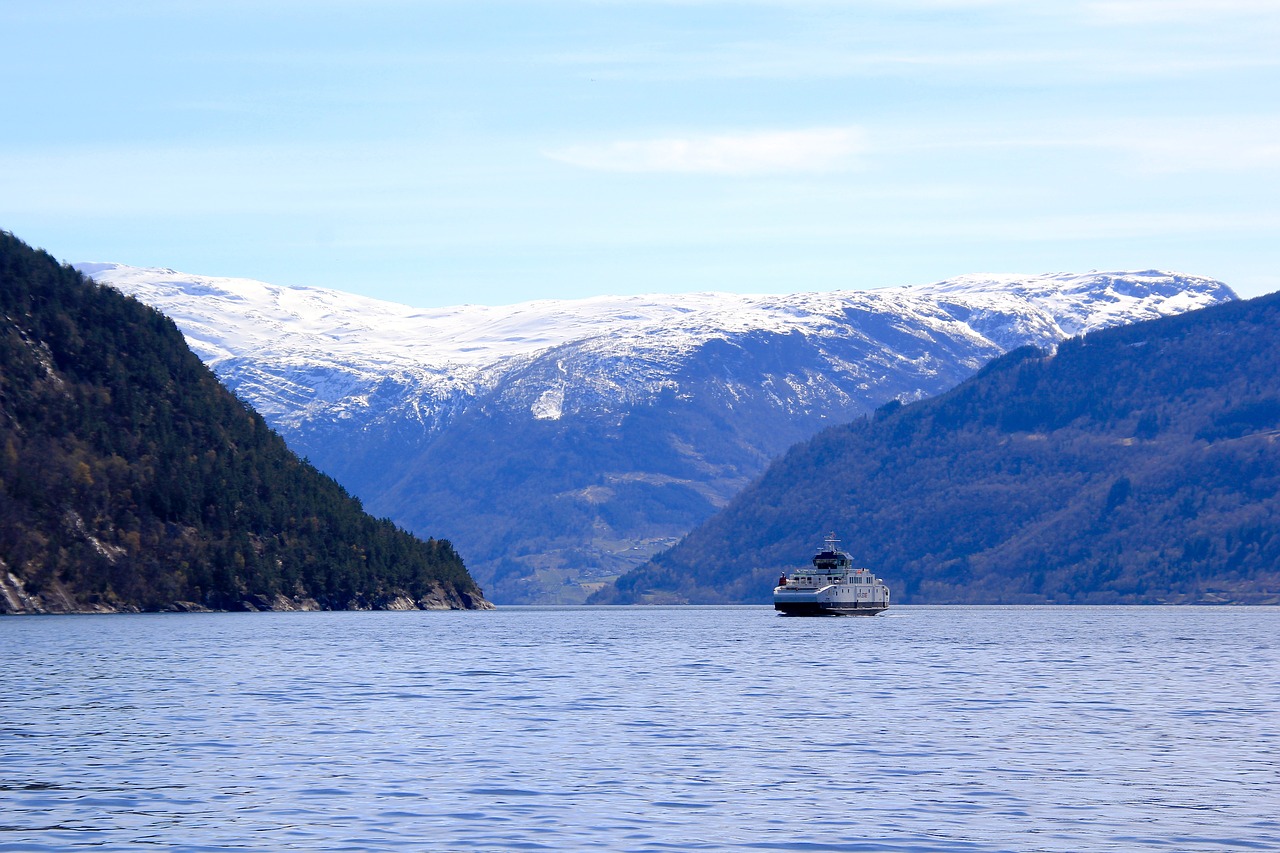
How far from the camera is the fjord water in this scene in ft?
168

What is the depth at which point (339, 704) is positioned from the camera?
94.6m

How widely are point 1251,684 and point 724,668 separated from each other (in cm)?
3948

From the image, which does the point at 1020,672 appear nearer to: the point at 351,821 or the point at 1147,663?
the point at 1147,663

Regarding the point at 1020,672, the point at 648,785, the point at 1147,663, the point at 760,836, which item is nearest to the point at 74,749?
the point at 648,785

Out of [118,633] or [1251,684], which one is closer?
[1251,684]

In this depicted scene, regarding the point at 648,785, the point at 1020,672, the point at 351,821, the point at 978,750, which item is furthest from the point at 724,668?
the point at 351,821

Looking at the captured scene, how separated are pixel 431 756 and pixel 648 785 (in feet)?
40.8

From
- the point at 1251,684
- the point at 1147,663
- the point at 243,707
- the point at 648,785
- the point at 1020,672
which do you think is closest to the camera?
the point at 648,785

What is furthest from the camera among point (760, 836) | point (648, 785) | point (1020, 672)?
point (1020, 672)

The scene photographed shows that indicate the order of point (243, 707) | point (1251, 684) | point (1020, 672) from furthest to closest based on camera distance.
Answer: point (1020, 672), point (1251, 684), point (243, 707)

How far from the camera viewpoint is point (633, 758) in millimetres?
69000

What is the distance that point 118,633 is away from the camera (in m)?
187

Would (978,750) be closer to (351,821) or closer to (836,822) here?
(836,822)

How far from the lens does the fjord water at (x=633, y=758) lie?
168ft
